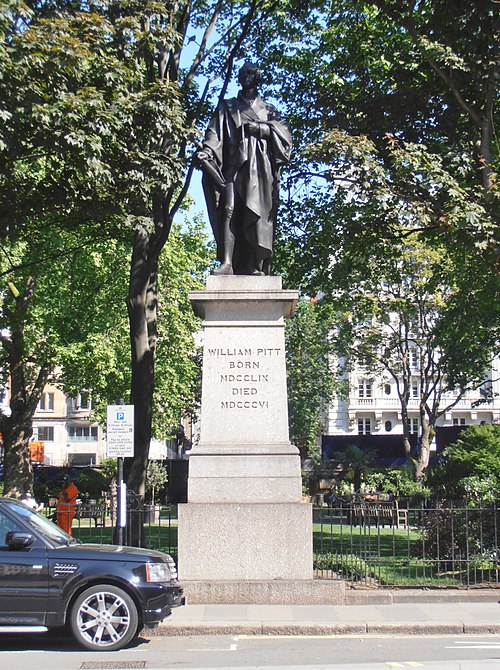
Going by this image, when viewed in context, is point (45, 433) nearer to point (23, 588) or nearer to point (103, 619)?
point (23, 588)

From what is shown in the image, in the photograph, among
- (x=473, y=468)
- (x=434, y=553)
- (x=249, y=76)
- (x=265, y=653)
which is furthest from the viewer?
(x=473, y=468)

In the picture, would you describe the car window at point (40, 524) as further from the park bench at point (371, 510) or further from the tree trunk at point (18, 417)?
the tree trunk at point (18, 417)

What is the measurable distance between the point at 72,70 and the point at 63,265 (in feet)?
63.1

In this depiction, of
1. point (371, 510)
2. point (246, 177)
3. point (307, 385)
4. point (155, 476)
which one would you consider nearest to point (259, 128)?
point (246, 177)

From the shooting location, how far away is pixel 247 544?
11586mm

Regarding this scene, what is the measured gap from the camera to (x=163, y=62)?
19266 mm

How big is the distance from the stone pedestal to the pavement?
67cm

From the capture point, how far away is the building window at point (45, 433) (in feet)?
253

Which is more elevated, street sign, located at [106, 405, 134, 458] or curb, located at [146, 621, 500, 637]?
street sign, located at [106, 405, 134, 458]

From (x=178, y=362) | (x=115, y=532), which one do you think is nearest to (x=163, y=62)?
(x=115, y=532)

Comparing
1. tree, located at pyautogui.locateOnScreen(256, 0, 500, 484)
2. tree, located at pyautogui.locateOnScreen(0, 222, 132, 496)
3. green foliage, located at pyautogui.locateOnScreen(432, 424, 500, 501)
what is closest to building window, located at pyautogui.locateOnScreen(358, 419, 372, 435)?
tree, located at pyautogui.locateOnScreen(0, 222, 132, 496)

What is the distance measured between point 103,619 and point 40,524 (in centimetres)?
147

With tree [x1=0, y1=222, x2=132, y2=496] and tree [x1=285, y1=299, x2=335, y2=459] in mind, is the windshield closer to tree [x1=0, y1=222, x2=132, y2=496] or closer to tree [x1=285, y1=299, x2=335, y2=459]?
tree [x1=0, y1=222, x2=132, y2=496]

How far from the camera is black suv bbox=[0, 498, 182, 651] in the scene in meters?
9.17
